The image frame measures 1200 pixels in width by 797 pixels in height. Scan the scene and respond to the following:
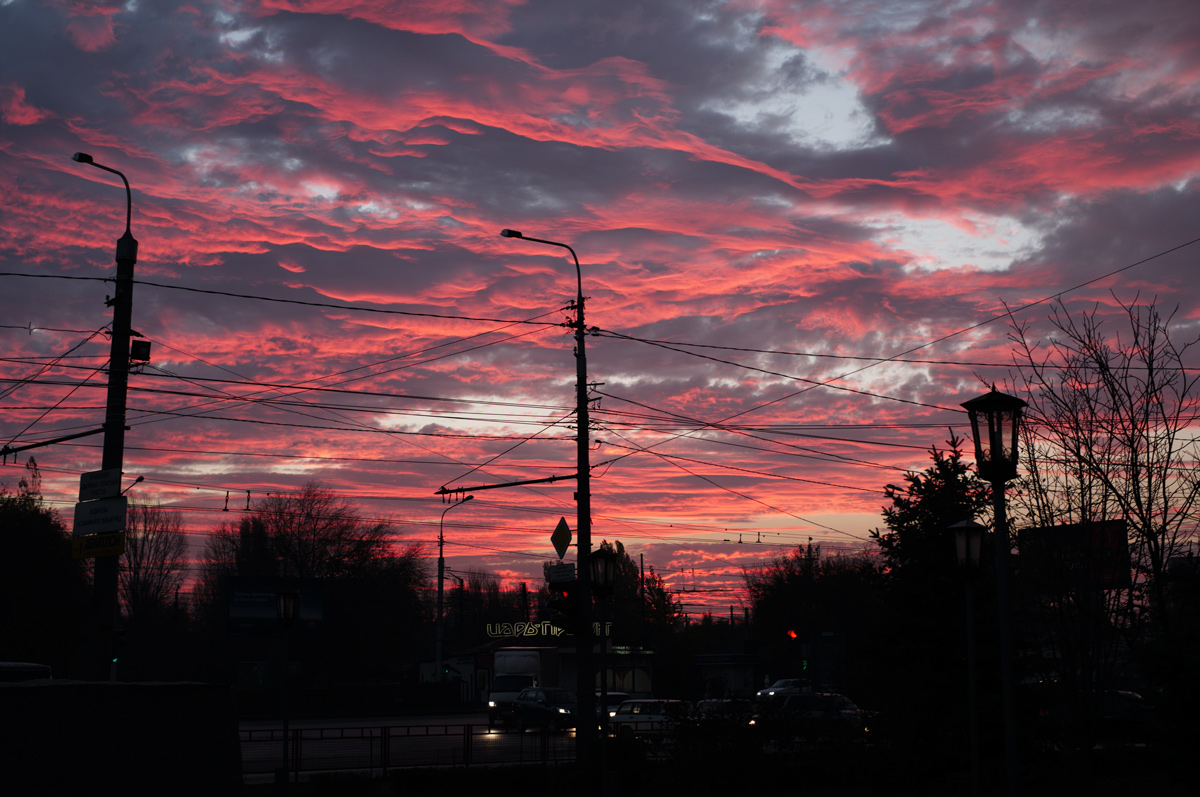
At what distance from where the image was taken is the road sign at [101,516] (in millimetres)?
16672

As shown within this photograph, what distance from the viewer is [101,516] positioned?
1681 centimetres

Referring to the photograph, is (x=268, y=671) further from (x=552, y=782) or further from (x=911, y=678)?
(x=911, y=678)

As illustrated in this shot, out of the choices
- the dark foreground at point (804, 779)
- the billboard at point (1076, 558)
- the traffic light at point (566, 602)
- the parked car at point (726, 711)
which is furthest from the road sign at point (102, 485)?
the billboard at point (1076, 558)

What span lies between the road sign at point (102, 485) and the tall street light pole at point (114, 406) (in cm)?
14

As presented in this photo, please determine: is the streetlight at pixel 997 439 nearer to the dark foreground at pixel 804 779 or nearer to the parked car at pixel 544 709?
the dark foreground at pixel 804 779

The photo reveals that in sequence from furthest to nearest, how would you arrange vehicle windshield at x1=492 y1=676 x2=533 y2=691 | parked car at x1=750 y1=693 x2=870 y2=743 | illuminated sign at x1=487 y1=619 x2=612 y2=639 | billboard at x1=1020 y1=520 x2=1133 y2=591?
illuminated sign at x1=487 y1=619 x2=612 y2=639 < vehicle windshield at x1=492 y1=676 x2=533 y2=691 < parked car at x1=750 y1=693 x2=870 y2=743 < billboard at x1=1020 y1=520 x2=1133 y2=591

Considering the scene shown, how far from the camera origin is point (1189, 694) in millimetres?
12867

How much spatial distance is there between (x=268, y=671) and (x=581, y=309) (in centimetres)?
4785

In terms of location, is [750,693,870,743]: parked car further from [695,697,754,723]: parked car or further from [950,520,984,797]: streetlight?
[950,520,984,797]: streetlight

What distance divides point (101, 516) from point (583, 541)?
11338 millimetres

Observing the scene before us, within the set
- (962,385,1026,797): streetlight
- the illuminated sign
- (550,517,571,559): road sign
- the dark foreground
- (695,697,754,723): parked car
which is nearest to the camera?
(962,385,1026,797): streetlight

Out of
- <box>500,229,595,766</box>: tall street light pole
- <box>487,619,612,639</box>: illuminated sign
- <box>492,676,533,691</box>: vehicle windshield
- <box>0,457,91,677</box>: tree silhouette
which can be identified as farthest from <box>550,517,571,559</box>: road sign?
<box>487,619,612,639</box>: illuminated sign

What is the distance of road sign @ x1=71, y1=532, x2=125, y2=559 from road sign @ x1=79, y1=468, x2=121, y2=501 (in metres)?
0.66

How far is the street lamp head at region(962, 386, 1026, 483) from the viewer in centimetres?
1233
